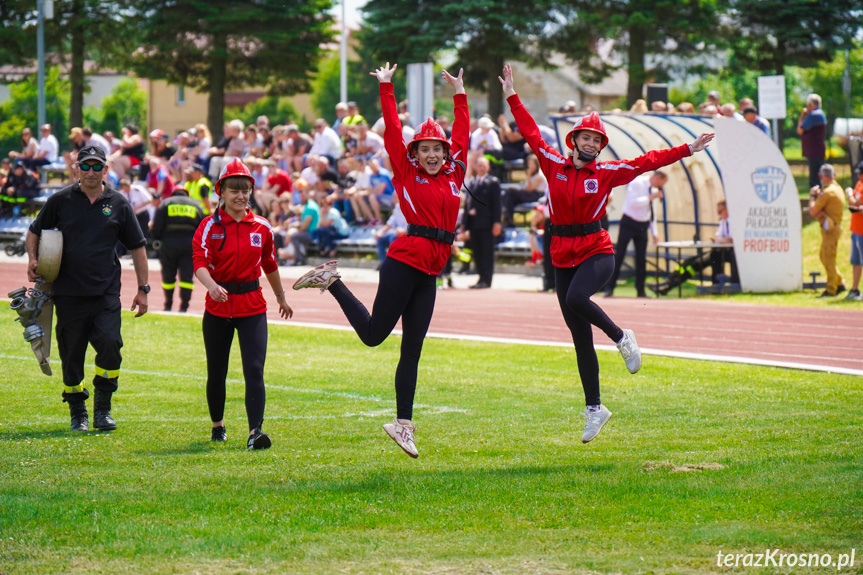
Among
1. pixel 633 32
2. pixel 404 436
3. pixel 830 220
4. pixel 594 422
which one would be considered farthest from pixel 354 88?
pixel 404 436

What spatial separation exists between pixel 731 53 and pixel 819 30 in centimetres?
404

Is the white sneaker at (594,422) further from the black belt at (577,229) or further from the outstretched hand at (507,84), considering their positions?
the outstretched hand at (507,84)

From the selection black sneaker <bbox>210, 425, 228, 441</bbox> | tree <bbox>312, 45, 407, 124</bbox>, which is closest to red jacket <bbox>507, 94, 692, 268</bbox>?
black sneaker <bbox>210, 425, 228, 441</bbox>

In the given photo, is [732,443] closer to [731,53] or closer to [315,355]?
[315,355]

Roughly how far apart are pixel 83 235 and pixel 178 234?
9.31 m

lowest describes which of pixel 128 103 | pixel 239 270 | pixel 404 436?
pixel 404 436

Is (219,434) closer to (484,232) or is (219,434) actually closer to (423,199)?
(423,199)

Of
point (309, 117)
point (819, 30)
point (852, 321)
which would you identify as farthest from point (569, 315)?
point (309, 117)

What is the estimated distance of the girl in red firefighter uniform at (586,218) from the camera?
26.8ft

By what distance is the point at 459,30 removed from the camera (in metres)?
39.5

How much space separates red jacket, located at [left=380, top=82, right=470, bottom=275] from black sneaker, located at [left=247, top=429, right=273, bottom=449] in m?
1.55

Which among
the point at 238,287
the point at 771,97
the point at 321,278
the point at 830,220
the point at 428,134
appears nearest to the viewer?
the point at 428,134

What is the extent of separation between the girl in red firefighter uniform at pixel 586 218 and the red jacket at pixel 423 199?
73 cm

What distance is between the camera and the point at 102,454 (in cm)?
808
